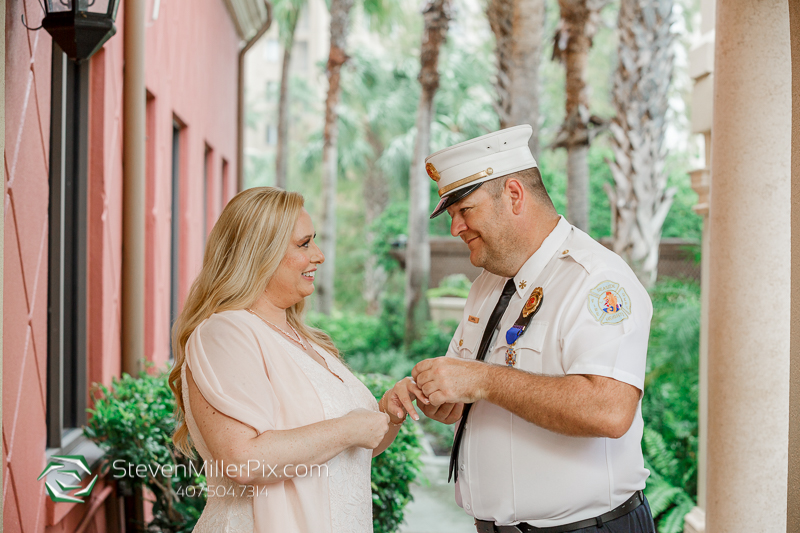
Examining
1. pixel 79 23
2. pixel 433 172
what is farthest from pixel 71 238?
pixel 433 172

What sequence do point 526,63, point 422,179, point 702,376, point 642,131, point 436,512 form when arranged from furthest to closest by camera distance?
point 422,179, point 526,63, point 642,131, point 436,512, point 702,376

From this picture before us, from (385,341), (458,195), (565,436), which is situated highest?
(458,195)

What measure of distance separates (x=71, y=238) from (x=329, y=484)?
98.0 inches

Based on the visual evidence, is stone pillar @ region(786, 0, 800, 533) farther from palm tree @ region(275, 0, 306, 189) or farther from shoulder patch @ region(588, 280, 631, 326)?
palm tree @ region(275, 0, 306, 189)

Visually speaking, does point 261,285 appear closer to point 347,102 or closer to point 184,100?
point 184,100

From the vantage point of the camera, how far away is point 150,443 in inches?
133

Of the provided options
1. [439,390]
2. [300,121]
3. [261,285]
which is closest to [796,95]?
[439,390]

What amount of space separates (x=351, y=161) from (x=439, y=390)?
25307 mm

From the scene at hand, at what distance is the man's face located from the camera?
7.77 feet

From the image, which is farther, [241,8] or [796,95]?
[241,8]

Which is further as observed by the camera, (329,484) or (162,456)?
(162,456)

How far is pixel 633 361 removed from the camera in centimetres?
196

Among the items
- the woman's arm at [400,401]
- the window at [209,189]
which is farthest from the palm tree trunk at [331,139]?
the woman's arm at [400,401]

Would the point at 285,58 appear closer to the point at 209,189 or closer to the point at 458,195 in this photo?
the point at 209,189
